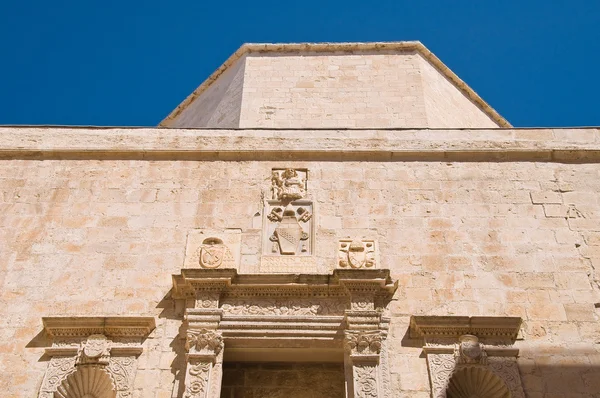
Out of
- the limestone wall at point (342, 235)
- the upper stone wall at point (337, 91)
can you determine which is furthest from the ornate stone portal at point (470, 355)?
the upper stone wall at point (337, 91)

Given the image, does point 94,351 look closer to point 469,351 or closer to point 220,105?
point 469,351

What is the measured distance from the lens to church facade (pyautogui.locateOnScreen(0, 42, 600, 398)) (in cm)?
709

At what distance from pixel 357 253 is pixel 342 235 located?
317 mm

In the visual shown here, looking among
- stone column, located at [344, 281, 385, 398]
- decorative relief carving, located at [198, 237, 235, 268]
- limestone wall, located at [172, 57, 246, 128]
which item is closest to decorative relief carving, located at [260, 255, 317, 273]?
decorative relief carving, located at [198, 237, 235, 268]

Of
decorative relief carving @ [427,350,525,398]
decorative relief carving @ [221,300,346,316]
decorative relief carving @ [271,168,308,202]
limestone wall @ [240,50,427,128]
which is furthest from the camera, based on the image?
limestone wall @ [240,50,427,128]

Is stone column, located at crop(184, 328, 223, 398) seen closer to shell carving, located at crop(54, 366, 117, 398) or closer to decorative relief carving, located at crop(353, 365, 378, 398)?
shell carving, located at crop(54, 366, 117, 398)

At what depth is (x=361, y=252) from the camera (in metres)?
7.89

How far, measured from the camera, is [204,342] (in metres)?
7.05

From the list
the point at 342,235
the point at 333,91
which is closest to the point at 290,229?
the point at 342,235

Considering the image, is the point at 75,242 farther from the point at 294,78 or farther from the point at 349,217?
the point at 294,78

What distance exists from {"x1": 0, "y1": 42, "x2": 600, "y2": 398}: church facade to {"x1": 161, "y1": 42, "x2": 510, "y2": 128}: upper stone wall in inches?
85.1

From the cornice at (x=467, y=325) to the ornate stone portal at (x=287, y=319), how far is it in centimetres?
36

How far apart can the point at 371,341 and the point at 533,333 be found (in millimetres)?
1569

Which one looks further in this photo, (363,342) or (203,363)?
(363,342)
